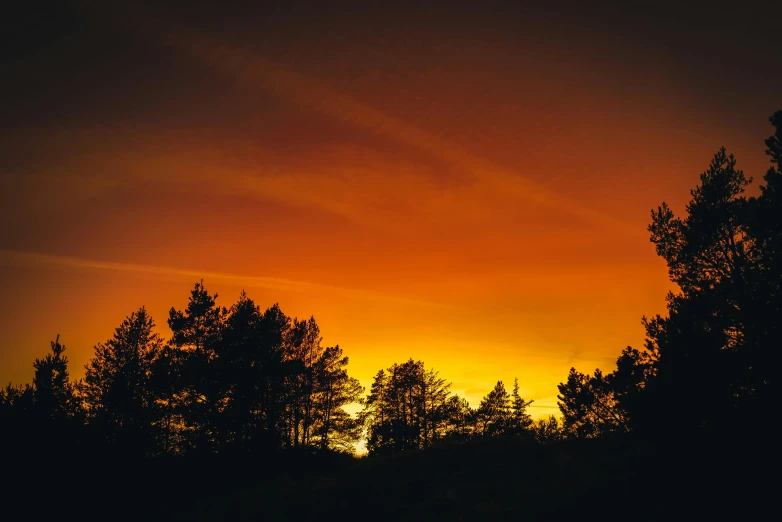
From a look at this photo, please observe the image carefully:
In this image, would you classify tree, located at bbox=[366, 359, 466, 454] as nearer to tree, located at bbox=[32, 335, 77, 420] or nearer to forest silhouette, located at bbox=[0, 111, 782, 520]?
forest silhouette, located at bbox=[0, 111, 782, 520]

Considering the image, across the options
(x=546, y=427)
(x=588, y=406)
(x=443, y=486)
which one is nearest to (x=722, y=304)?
(x=443, y=486)

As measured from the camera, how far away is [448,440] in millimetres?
24859

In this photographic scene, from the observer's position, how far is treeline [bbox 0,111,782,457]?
721 inches

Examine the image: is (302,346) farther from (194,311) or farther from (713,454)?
(713,454)

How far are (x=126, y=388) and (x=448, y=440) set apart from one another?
25.4m

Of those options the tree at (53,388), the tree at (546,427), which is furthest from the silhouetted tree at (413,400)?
the tree at (53,388)

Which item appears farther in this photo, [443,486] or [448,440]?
[448,440]

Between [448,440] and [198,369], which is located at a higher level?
[198,369]

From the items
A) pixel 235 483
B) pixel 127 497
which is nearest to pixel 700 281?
pixel 235 483

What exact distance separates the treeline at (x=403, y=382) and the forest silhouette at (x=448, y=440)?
10 centimetres

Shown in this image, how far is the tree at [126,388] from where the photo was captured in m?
30.8

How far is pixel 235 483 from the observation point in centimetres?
2442

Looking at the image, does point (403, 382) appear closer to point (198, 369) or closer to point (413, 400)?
point (413, 400)

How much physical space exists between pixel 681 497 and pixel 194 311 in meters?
30.7
